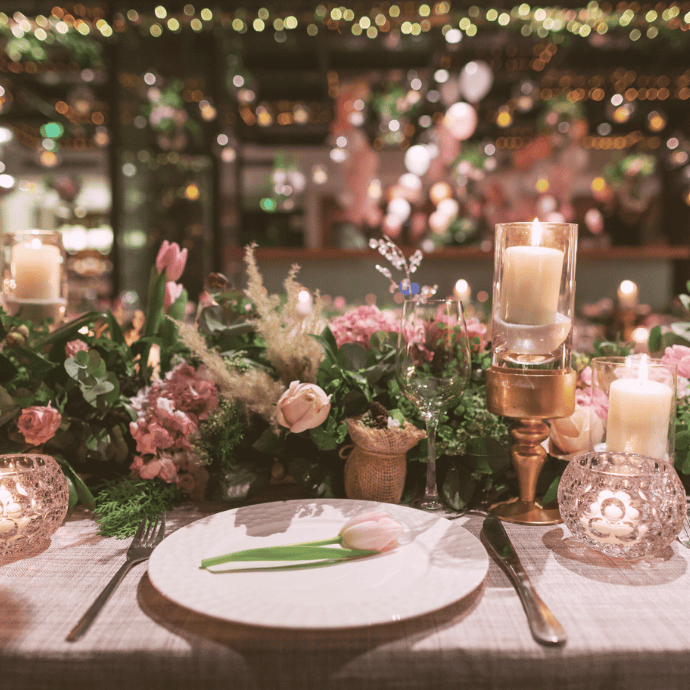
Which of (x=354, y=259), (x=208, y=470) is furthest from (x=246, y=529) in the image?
(x=354, y=259)

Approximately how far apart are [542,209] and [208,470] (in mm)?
4713

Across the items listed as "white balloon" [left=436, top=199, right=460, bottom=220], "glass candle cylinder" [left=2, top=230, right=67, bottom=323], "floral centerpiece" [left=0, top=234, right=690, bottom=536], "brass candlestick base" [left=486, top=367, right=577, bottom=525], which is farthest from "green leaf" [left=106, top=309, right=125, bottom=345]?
"white balloon" [left=436, top=199, right=460, bottom=220]

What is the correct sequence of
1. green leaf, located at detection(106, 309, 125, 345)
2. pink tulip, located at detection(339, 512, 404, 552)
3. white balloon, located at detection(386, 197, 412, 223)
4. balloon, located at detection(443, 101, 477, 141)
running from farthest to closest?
white balloon, located at detection(386, 197, 412, 223) → balloon, located at detection(443, 101, 477, 141) → green leaf, located at detection(106, 309, 125, 345) → pink tulip, located at detection(339, 512, 404, 552)

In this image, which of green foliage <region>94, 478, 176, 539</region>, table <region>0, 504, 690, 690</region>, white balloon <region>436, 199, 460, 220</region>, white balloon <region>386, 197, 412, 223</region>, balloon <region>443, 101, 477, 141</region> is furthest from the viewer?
white balloon <region>386, 197, 412, 223</region>

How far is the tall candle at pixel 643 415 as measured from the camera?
0.65 m

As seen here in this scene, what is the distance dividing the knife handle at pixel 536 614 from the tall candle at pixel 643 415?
23 cm

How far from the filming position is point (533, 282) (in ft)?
2.19

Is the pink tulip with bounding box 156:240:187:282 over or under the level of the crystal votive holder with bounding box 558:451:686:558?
over

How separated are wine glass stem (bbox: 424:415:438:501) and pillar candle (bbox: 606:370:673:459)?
0.68 ft

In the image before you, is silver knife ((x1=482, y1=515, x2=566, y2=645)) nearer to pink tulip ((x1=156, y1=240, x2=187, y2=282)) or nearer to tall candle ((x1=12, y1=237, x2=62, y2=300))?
pink tulip ((x1=156, y1=240, x2=187, y2=282))

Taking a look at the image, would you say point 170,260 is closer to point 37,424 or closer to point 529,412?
point 37,424

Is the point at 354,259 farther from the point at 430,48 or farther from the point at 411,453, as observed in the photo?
the point at 411,453

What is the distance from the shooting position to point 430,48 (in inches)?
162

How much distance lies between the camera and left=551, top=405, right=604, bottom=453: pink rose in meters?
0.70
